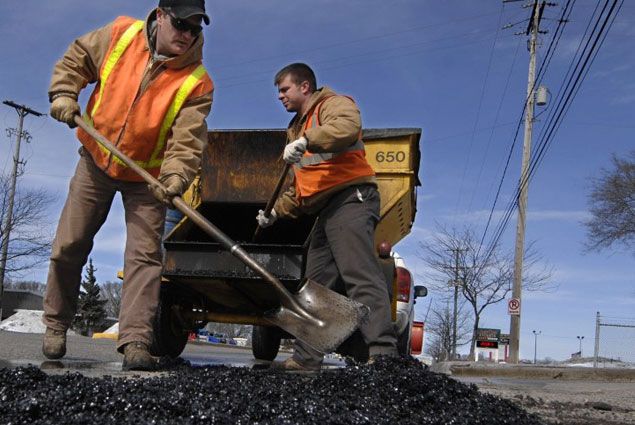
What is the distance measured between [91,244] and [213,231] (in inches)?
33.6

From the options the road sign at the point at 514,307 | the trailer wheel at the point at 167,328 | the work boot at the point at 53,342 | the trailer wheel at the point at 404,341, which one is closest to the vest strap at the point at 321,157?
the work boot at the point at 53,342

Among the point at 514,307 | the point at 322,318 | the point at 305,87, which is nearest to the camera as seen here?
the point at 322,318

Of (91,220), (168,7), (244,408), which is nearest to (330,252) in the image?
(91,220)

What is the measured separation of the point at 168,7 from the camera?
392 centimetres

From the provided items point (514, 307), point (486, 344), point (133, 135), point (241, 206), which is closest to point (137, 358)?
point (133, 135)

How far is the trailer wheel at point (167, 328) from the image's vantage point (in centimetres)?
556

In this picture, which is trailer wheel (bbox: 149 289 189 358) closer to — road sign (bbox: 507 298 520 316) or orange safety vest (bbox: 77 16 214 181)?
orange safety vest (bbox: 77 16 214 181)

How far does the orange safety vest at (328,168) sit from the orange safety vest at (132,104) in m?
0.80

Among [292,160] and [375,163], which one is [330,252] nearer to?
[292,160]

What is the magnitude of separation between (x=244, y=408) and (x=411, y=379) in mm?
859

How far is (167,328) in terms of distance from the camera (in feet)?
18.7

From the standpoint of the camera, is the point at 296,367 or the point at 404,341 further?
the point at 404,341

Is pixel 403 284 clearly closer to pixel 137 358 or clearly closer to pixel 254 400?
pixel 137 358

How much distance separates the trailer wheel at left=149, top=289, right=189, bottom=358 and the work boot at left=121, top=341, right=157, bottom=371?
1646mm
